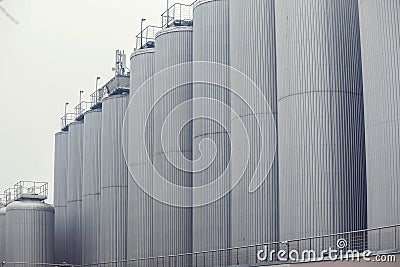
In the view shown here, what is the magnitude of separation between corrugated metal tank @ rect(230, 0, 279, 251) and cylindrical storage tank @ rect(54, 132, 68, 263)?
28.7 metres

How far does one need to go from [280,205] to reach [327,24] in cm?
709

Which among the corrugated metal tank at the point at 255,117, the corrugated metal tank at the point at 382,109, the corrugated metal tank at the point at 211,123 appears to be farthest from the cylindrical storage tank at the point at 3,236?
the corrugated metal tank at the point at 382,109

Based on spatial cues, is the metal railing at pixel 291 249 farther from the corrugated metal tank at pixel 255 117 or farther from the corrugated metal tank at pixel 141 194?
the corrugated metal tank at pixel 141 194

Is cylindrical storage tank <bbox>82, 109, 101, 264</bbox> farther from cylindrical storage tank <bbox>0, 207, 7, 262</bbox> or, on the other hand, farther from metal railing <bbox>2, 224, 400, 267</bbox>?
metal railing <bbox>2, 224, 400, 267</bbox>

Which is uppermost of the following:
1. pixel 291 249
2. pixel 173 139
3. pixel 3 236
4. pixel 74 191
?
pixel 173 139

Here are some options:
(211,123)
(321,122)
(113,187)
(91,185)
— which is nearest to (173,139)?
(211,123)

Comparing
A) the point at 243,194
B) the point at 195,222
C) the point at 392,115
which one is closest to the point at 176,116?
the point at 195,222

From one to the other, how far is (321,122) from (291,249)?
4789 millimetres

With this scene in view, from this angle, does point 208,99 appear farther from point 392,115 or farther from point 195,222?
point 392,115

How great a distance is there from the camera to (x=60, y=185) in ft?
215

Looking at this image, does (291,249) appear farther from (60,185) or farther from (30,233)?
(60,185)

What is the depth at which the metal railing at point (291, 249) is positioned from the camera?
25.9 meters

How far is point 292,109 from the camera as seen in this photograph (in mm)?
31219

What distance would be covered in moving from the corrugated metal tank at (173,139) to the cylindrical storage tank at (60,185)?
2002cm
